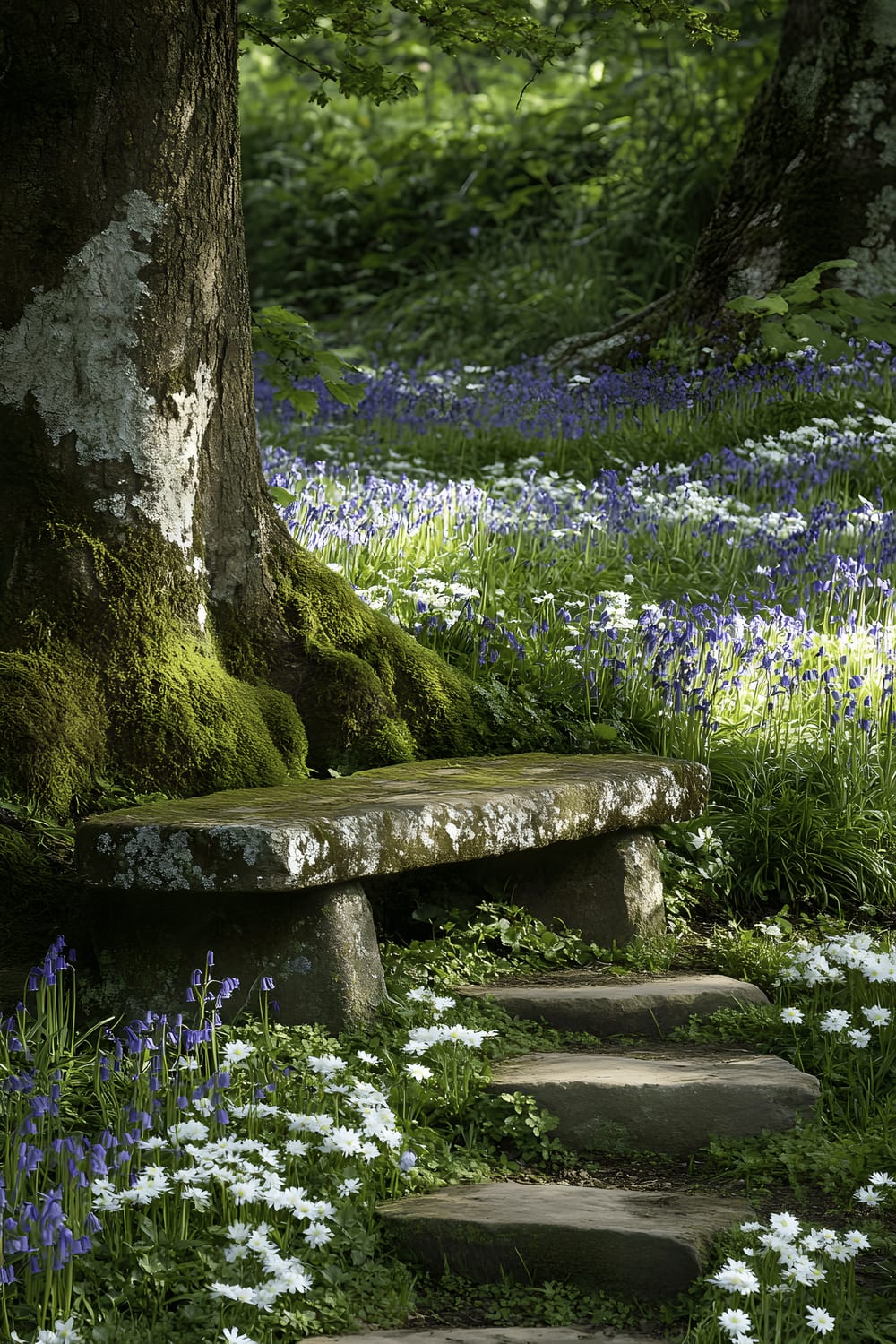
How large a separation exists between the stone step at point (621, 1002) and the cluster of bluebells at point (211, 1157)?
1.55ft

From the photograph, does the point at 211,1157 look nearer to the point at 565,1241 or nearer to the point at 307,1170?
the point at 307,1170

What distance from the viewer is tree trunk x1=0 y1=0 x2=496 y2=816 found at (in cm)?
376

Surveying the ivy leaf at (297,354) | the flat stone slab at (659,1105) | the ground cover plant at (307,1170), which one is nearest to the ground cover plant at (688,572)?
the ivy leaf at (297,354)

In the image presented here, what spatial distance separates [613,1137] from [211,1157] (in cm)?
→ 104

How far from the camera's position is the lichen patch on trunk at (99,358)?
3.79 m

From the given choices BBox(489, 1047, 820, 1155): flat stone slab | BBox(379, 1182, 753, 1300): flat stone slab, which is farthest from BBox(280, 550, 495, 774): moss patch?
BBox(379, 1182, 753, 1300): flat stone slab

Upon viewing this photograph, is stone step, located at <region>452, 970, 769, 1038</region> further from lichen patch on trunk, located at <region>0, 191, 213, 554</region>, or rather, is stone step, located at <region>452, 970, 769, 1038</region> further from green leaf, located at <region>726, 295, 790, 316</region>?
green leaf, located at <region>726, 295, 790, 316</region>

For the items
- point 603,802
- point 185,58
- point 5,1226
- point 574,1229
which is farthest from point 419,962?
point 185,58

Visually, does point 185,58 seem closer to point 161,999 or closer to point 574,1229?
point 161,999

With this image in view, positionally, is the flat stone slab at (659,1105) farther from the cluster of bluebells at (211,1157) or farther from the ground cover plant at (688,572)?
the ground cover plant at (688,572)

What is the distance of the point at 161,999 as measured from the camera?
10.7ft

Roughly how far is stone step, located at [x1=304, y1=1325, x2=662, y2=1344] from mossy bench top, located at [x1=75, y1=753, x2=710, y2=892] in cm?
98

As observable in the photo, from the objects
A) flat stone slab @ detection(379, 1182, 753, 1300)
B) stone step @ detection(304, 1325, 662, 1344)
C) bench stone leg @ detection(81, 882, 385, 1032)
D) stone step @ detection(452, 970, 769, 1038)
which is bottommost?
stone step @ detection(304, 1325, 662, 1344)

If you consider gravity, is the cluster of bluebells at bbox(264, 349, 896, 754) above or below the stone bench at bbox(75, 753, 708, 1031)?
above
